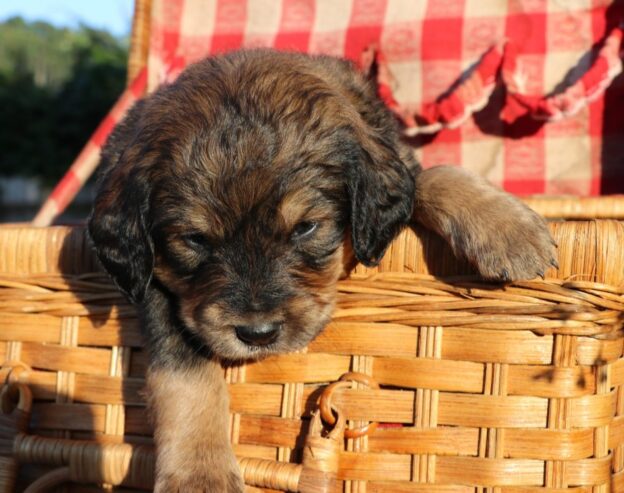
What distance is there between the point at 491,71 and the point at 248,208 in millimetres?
2458

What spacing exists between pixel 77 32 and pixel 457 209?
15552 mm

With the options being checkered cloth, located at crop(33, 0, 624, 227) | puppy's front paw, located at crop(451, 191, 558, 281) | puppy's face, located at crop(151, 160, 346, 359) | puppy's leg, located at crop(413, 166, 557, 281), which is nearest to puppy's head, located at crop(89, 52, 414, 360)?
puppy's face, located at crop(151, 160, 346, 359)

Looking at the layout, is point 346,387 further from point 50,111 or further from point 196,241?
point 50,111

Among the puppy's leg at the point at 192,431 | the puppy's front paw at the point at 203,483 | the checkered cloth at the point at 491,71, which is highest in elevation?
the checkered cloth at the point at 491,71

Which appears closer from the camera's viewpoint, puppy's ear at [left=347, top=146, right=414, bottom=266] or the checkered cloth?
puppy's ear at [left=347, top=146, right=414, bottom=266]

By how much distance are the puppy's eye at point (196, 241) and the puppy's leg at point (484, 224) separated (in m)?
0.70

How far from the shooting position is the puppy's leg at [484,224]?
230 centimetres

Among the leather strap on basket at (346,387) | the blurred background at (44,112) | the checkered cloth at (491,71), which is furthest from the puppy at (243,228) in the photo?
the blurred background at (44,112)

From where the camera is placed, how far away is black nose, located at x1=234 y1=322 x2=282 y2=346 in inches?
95.3

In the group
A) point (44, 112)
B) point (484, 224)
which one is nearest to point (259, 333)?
point (484, 224)

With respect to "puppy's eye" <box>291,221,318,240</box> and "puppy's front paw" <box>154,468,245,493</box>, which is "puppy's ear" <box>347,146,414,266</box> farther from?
"puppy's front paw" <box>154,468,245,493</box>

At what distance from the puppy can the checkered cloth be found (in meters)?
1.84

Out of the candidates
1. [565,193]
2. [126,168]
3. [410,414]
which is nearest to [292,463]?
[410,414]

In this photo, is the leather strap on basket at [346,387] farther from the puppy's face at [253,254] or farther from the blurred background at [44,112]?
the blurred background at [44,112]
